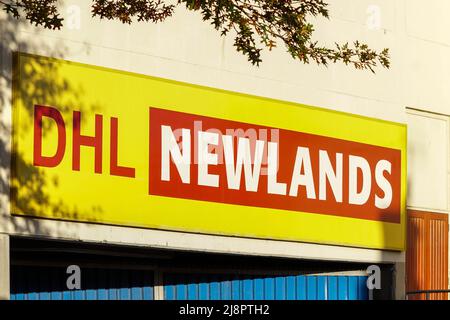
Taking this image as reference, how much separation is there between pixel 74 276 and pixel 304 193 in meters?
4.32

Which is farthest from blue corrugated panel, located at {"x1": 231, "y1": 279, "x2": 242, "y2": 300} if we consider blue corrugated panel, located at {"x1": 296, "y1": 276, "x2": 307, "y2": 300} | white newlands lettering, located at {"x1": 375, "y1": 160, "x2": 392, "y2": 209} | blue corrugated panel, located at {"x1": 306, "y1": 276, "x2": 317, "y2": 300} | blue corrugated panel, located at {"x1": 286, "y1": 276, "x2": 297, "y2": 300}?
white newlands lettering, located at {"x1": 375, "y1": 160, "x2": 392, "y2": 209}

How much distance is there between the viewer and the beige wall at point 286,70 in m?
19.2

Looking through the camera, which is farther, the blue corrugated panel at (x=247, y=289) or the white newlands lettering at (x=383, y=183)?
the white newlands lettering at (x=383, y=183)

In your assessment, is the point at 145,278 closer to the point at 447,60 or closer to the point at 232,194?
the point at 232,194

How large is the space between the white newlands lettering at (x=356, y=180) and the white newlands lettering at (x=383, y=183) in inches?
8.7

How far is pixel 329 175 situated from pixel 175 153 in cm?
361

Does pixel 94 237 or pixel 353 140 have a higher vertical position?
pixel 353 140

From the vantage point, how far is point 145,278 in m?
22.1

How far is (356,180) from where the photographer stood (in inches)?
922

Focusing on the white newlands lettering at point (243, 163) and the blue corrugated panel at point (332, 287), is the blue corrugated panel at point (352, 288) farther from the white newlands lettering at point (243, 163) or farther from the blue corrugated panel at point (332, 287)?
the white newlands lettering at point (243, 163)

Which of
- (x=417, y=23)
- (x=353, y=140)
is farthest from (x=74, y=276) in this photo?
(x=417, y=23)

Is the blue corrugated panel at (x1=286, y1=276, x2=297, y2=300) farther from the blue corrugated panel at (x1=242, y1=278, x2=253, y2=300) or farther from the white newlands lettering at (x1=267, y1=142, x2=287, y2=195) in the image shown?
the white newlands lettering at (x1=267, y1=142, x2=287, y2=195)

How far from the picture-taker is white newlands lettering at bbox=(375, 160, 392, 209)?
23750 mm

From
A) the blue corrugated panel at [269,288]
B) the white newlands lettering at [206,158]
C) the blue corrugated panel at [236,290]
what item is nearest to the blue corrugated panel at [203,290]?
the blue corrugated panel at [236,290]
